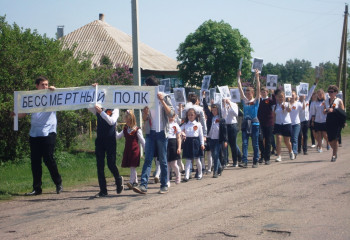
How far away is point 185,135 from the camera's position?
477 inches

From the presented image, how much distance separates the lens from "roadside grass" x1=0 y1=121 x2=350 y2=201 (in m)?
11.5

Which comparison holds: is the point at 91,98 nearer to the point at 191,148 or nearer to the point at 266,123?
the point at 191,148

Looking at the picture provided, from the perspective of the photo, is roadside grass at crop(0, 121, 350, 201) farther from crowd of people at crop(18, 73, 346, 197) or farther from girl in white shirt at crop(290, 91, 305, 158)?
girl in white shirt at crop(290, 91, 305, 158)

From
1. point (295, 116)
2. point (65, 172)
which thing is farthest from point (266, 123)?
point (65, 172)

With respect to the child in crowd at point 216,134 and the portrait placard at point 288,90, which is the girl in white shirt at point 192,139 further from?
the portrait placard at point 288,90

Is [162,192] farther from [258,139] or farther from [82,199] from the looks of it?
[258,139]

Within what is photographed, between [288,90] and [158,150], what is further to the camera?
[288,90]

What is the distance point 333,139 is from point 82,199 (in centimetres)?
749

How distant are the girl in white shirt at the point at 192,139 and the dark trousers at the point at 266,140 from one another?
9.23 feet

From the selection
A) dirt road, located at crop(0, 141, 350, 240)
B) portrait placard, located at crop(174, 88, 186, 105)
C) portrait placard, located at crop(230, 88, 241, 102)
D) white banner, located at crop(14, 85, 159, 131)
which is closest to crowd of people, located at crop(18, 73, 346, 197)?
Answer: white banner, located at crop(14, 85, 159, 131)

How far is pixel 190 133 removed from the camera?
12164mm

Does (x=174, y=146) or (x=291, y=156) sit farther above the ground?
(x=174, y=146)

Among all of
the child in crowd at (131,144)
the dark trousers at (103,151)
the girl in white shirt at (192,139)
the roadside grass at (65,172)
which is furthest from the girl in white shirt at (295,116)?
the dark trousers at (103,151)

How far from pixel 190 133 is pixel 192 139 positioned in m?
0.14
